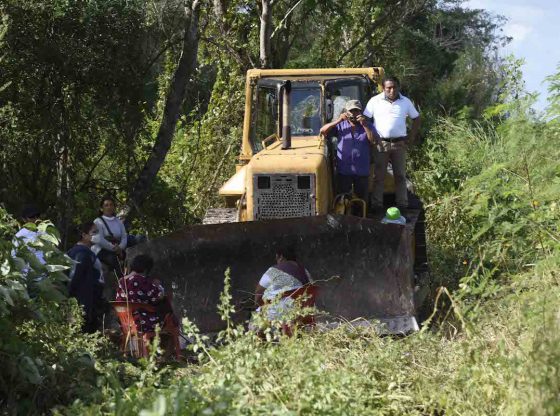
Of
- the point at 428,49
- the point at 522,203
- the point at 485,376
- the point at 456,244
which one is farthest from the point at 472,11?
the point at 485,376

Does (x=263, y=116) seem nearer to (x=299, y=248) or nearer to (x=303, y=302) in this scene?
(x=299, y=248)

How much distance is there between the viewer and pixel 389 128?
39.0 ft

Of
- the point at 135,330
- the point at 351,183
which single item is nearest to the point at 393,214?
the point at 351,183

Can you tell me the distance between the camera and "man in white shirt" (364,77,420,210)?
11.8 metres

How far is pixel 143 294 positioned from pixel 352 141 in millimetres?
3072

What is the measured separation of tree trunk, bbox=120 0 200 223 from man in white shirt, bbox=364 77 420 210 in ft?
11.0

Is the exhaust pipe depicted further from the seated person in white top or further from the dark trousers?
the seated person in white top

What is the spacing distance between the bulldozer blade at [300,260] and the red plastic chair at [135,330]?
1033 mm

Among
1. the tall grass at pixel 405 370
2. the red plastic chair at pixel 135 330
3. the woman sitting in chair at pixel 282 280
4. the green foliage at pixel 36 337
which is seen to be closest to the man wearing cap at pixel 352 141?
the tall grass at pixel 405 370

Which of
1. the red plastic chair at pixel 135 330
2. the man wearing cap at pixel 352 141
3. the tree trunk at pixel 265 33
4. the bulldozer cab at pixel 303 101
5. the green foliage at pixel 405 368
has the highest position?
the tree trunk at pixel 265 33

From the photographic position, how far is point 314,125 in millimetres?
11883

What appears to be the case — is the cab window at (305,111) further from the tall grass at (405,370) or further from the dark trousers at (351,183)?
the tall grass at (405,370)

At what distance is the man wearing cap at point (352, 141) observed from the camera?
11.2 metres

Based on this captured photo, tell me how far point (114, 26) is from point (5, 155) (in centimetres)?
211
